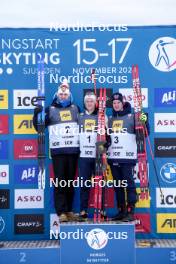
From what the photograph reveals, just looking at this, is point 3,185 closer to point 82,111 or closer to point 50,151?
point 50,151

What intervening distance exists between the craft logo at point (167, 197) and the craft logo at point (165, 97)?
0.93 m

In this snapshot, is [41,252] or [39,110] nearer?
[41,252]

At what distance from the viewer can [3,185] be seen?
5.54 meters

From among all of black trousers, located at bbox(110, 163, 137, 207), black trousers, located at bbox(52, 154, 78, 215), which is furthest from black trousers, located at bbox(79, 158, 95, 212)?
black trousers, located at bbox(110, 163, 137, 207)

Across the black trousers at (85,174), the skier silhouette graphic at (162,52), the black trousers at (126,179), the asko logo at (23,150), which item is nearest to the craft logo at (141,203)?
the black trousers at (126,179)

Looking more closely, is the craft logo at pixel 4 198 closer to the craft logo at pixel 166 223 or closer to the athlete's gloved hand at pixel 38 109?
the athlete's gloved hand at pixel 38 109

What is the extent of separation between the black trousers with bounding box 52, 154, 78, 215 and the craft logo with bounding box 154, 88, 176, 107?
1078 millimetres

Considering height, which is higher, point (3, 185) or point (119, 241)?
point (3, 185)

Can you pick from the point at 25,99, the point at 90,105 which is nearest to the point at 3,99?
the point at 25,99

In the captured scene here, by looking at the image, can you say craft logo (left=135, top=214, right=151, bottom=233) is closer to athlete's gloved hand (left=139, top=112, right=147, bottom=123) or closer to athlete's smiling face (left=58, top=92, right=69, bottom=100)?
athlete's gloved hand (left=139, top=112, right=147, bottom=123)

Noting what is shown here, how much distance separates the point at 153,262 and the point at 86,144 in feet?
4.40

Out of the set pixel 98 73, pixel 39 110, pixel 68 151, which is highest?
pixel 98 73

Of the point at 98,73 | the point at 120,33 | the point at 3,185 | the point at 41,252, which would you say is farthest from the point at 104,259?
the point at 120,33

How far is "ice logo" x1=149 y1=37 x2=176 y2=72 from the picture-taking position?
18.0 feet
